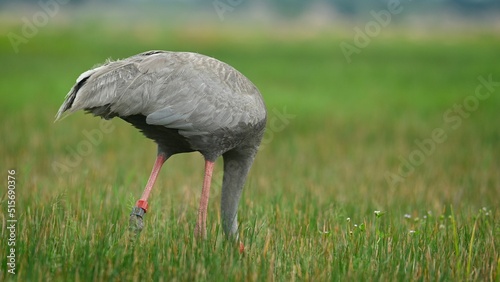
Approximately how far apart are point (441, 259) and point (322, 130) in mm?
9552

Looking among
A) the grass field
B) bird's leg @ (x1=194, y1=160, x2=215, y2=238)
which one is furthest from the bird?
the grass field

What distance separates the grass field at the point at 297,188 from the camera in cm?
516

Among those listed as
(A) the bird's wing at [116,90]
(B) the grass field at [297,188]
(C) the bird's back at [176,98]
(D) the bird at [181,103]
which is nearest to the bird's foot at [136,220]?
(D) the bird at [181,103]

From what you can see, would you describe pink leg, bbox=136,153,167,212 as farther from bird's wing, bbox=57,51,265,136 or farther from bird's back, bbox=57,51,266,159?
bird's wing, bbox=57,51,265,136

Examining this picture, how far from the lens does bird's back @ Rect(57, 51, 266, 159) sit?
5688mm

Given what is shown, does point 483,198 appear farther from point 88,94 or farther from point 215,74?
point 88,94

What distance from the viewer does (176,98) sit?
5.78 meters

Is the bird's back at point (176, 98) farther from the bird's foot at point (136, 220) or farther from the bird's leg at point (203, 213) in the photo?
the bird's foot at point (136, 220)

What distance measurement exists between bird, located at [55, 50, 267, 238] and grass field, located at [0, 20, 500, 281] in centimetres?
65

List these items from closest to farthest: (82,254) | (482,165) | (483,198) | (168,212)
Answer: (82,254), (168,212), (483,198), (482,165)

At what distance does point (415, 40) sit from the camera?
4491 cm

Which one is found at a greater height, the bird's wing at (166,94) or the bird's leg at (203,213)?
the bird's wing at (166,94)

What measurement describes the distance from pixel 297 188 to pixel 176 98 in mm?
3856

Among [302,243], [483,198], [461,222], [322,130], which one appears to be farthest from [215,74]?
[322,130]
